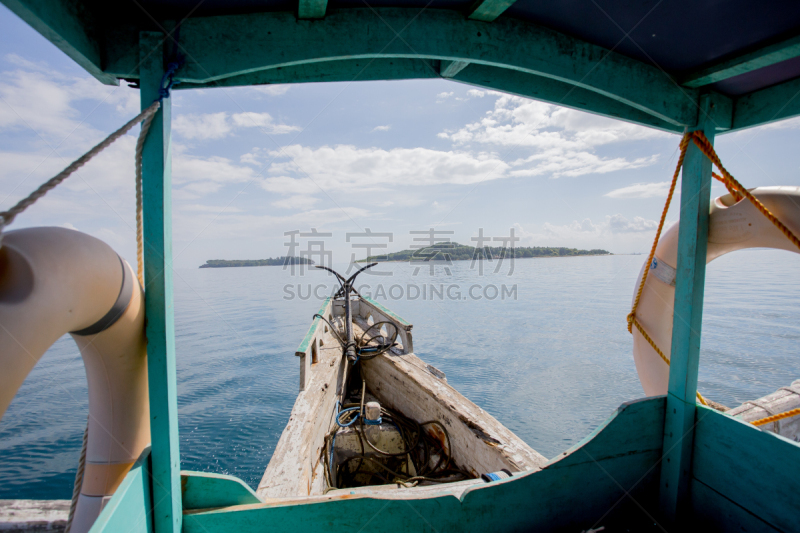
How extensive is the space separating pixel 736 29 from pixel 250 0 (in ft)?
6.08

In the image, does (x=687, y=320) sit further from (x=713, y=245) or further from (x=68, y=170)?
(x=68, y=170)

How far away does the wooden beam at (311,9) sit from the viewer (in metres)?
1.17

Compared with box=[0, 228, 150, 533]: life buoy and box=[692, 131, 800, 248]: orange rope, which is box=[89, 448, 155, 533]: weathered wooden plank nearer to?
box=[0, 228, 150, 533]: life buoy

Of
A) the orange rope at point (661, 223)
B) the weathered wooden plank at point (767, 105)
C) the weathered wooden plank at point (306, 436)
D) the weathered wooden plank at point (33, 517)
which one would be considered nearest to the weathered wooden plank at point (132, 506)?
the weathered wooden plank at point (306, 436)

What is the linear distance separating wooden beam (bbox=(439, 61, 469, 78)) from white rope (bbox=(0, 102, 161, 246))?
45.6 inches

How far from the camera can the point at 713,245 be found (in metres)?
1.73

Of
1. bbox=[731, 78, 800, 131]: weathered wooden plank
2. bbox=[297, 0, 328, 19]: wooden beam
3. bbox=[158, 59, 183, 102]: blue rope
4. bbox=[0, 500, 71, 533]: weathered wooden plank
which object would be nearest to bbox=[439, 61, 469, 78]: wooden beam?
bbox=[297, 0, 328, 19]: wooden beam

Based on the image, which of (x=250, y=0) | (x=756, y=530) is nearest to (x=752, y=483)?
(x=756, y=530)

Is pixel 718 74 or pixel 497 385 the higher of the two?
pixel 718 74

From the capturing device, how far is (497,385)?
384 inches

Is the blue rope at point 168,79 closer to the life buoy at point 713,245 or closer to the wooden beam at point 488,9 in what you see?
the wooden beam at point 488,9

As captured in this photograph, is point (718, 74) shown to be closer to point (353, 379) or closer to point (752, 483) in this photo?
point (752, 483)

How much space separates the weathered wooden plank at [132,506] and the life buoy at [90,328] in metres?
0.07

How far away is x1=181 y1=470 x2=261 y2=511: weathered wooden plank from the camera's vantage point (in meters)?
1.33
